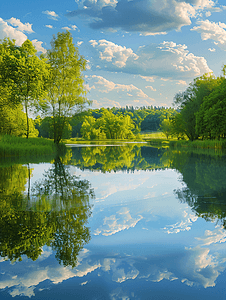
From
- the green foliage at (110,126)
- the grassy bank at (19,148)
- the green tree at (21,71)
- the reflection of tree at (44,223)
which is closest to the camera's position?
the reflection of tree at (44,223)

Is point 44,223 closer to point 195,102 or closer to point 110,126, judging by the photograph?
point 195,102

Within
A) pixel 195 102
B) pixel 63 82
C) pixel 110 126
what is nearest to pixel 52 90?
pixel 63 82

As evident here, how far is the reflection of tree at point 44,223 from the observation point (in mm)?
3531

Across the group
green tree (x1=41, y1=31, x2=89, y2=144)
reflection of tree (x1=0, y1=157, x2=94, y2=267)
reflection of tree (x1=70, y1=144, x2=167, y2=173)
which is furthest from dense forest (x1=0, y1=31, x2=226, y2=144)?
reflection of tree (x1=0, y1=157, x2=94, y2=267)

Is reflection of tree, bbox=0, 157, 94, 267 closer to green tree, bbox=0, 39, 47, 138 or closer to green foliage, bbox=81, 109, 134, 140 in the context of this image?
green tree, bbox=0, 39, 47, 138

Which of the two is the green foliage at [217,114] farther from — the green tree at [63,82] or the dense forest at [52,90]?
the green tree at [63,82]

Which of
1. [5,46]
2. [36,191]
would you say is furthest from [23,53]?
[36,191]

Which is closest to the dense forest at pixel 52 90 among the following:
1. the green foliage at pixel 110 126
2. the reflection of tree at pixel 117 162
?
the reflection of tree at pixel 117 162

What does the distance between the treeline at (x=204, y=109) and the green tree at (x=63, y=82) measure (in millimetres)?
23016

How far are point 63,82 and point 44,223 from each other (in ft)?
88.8

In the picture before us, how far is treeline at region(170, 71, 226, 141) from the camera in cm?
4150

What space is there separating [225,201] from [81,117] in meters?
24.1

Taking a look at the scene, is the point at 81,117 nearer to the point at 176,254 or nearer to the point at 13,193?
the point at 13,193

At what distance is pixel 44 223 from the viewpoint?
4.45 metres
